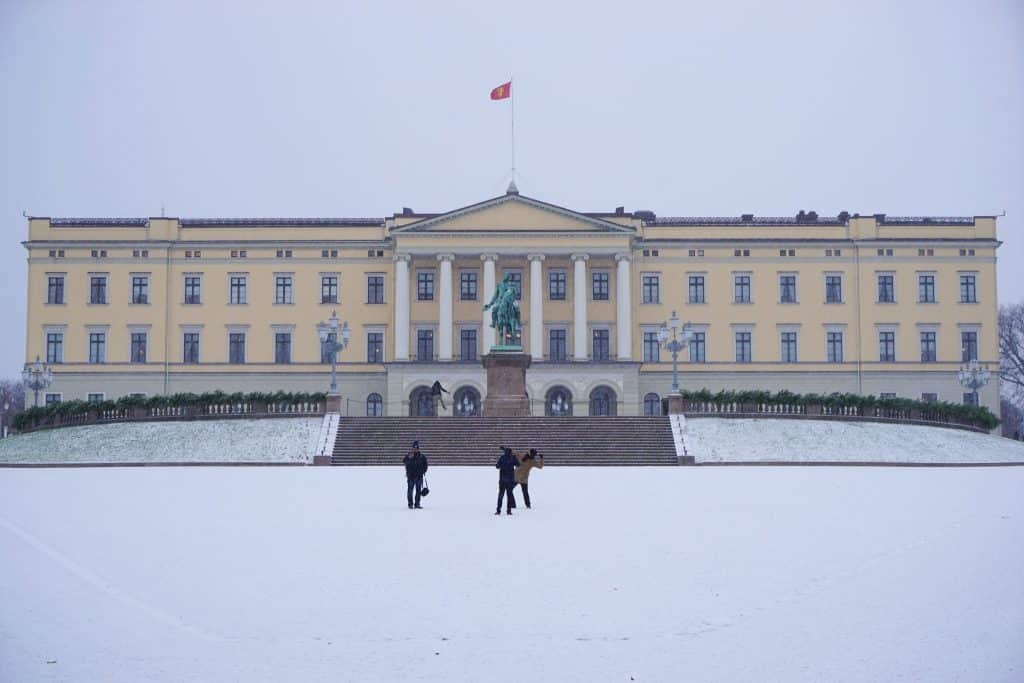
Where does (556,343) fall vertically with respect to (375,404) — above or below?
above

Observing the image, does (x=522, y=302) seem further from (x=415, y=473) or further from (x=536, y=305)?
(x=415, y=473)

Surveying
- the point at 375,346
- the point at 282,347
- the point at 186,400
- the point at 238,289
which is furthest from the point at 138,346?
the point at 186,400

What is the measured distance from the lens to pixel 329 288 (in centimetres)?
6938

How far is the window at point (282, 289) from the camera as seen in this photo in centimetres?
6931

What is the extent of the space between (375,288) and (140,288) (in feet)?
44.7

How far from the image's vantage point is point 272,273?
69500mm

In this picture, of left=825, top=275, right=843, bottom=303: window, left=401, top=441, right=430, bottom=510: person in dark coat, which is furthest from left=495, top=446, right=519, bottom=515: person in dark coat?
left=825, top=275, right=843, bottom=303: window

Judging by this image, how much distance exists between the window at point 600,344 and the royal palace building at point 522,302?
113 mm

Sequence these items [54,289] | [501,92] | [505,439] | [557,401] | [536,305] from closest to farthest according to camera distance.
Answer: [505,439] → [501,92] → [557,401] → [536,305] → [54,289]

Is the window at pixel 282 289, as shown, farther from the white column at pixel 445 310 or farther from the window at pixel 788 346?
the window at pixel 788 346

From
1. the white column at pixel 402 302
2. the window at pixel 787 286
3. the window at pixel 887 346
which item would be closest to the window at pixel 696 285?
the window at pixel 787 286

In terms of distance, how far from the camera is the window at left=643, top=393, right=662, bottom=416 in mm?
67500

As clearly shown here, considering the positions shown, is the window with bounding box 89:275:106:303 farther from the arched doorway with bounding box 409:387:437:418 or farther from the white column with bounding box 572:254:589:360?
the white column with bounding box 572:254:589:360

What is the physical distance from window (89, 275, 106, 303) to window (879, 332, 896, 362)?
44.9 meters
